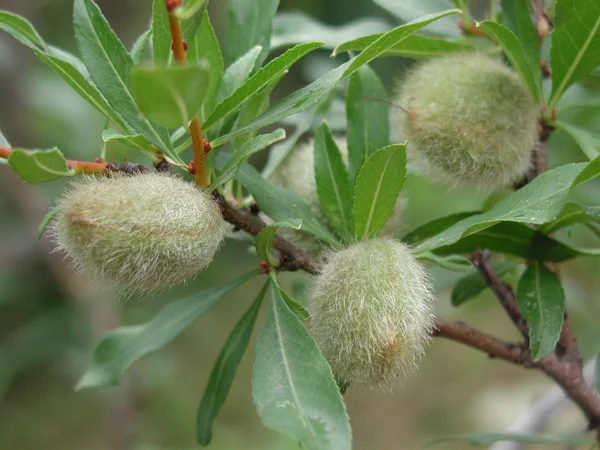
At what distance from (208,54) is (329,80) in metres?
0.21

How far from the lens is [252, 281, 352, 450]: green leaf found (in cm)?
69

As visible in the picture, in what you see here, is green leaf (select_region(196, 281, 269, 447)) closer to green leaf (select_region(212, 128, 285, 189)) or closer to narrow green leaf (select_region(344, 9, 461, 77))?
green leaf (select_region(212, 128, 285, 189))

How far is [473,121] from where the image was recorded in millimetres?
953

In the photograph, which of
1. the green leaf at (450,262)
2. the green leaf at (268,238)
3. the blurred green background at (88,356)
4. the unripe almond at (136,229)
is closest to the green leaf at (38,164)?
the unripe almond at (136,229)

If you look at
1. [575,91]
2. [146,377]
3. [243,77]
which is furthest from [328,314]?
[146,377]

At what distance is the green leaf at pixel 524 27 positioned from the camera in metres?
1.00

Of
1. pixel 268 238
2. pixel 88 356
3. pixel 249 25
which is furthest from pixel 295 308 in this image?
pixel 88 356

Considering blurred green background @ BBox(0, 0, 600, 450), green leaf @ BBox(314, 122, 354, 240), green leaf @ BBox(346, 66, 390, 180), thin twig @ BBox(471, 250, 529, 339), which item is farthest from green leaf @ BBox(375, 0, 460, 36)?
blurred green background @ BBox(0, 0, 600, 450)

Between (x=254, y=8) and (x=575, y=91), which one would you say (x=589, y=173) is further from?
(x=575, y=91)

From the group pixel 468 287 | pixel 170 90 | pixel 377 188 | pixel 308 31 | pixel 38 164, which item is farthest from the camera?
pixel 308 31

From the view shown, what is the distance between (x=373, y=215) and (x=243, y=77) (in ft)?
0.86

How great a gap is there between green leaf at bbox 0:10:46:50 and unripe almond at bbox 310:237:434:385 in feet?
1.59

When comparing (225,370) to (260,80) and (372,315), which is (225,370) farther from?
(260,80)

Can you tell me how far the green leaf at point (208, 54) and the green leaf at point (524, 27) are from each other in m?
0.47
